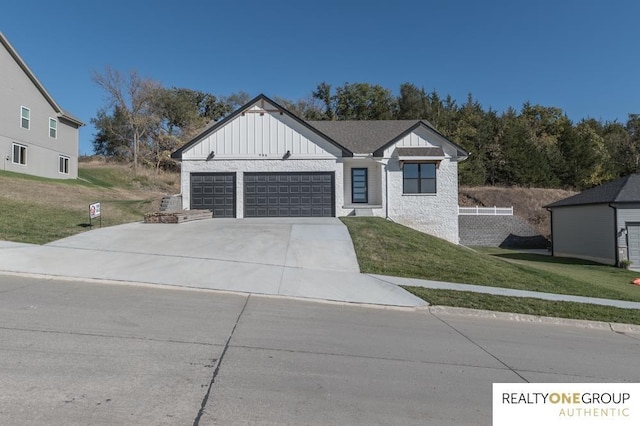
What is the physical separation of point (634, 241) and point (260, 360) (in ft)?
87.7

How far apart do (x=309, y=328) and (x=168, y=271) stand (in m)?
5.31

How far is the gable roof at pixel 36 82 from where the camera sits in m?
27.6

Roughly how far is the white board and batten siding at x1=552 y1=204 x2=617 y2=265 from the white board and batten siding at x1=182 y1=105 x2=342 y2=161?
16723 mm

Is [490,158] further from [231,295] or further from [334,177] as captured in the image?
[231,295]

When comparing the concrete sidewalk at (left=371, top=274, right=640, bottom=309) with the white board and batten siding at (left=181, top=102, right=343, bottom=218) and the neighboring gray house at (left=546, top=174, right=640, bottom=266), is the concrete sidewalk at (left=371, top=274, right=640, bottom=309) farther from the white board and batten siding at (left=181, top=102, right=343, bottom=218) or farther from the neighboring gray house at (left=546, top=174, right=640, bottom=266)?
the neighboring gray house at (left=546, top=174, right=640, bottom=266)

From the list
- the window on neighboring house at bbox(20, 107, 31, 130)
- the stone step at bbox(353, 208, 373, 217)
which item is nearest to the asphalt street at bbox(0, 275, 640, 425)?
the stone step at bbox(353, 208, 373, 217)

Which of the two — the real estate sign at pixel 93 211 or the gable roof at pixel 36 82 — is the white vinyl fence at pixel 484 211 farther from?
the gable roof at pixel 36 82

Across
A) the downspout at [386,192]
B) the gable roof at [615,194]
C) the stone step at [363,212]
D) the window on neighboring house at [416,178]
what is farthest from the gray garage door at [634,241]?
the stone step at [363,212]

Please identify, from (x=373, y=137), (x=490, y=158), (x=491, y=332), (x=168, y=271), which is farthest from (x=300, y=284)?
(x=490, y=158)

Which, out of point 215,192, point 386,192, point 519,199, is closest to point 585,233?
point 519,199

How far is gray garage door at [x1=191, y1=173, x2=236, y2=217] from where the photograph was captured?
22.0 m

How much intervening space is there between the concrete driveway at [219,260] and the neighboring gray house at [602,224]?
1802cm

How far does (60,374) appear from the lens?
14.1 feet

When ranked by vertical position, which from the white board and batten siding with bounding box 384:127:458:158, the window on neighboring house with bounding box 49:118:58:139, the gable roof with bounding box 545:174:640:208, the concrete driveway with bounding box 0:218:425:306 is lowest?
the concrete driveway with bounding box 0:218:425:306
